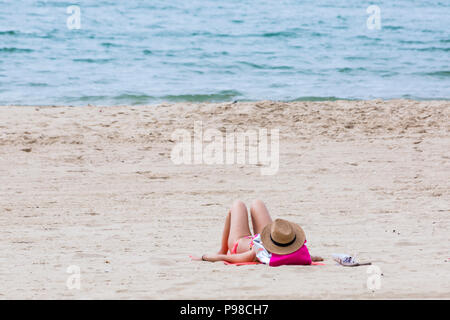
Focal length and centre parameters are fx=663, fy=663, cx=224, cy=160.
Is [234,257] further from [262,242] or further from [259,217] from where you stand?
[259,217]

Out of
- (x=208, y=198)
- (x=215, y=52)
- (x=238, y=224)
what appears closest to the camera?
(x=238, y=224)

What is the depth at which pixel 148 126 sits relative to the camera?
1145cm

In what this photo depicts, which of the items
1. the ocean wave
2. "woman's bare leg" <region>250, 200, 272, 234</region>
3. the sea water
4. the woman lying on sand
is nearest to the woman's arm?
the woman lying on sand

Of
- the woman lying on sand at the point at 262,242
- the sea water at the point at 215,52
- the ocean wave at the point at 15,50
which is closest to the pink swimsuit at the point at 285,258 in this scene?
the woman lying on sand at the point at 262,242

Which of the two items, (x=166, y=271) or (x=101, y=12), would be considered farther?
(x=101, y=12)

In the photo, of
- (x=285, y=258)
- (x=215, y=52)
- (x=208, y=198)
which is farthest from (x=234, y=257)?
(x=215, y=52)

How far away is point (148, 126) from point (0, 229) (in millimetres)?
5027

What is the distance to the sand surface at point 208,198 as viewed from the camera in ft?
15.8

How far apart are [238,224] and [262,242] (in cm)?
59

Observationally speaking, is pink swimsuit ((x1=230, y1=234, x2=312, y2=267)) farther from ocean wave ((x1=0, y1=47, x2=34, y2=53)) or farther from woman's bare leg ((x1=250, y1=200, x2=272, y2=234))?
ocean wave ((x1=0, y1=47, x2=34, y2=53))

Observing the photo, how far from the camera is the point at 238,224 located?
5.77 meters

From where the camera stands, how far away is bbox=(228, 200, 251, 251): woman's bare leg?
5.71m

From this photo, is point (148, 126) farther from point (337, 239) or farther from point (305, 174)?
point (337, 239)

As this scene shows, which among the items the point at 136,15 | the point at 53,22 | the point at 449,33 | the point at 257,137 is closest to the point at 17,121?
the point at 257,137
